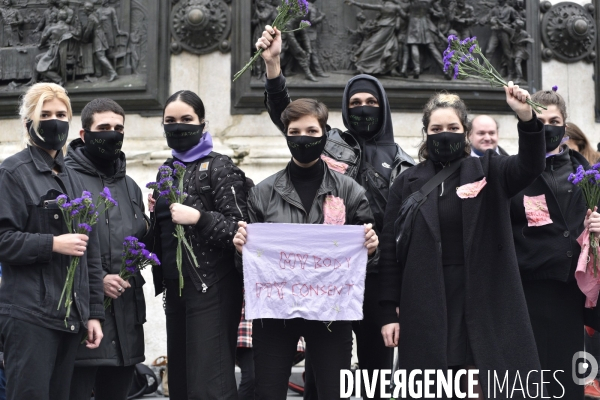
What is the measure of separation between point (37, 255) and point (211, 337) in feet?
3.46

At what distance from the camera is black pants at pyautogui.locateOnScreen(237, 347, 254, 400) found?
6316mm

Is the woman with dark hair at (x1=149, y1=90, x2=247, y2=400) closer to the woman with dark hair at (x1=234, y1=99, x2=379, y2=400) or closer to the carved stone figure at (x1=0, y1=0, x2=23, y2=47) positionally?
the woman with dark hair at (x1=234, y1=99, x2=379, y2=400)

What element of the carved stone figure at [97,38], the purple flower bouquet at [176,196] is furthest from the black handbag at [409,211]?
the carved stone figure at [97,38]

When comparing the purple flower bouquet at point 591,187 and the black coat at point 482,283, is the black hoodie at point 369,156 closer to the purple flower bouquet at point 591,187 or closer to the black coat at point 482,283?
the black coat at point 482,283

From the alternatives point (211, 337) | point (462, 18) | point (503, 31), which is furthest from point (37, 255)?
point (503, 31)

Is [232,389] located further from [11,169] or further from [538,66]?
[538,66]

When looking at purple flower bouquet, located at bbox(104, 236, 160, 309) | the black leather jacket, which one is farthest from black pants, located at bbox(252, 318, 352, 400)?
purple flower bouquet, located at bbox(104, 236, 160, 309)

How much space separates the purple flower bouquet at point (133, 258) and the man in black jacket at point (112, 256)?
5 cm

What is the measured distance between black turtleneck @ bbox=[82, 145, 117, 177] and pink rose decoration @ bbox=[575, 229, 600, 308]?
2.69 metres

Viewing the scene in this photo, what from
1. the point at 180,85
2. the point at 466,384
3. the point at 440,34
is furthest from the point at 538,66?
the point at 466,384

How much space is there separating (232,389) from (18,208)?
1.50 m

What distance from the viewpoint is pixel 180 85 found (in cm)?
878

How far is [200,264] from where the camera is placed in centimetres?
508

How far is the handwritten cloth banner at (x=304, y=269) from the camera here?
4922mm
